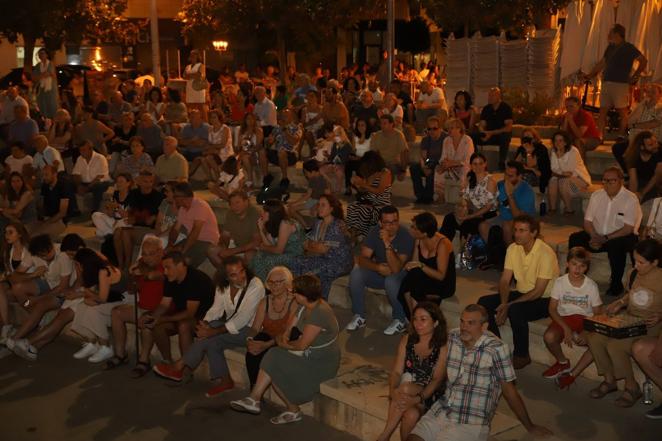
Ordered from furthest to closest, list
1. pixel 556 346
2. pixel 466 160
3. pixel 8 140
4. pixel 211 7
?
1. pixel 211 7
2. pixel 8 140
3. pixel 466 160
4. pixel 556 346

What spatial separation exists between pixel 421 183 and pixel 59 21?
16.8m

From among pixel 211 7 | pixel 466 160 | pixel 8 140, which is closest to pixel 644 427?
pixel 466 160

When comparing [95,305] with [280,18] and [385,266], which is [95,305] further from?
[280,18]

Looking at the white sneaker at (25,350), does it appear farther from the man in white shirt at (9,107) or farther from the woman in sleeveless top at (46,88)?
the woman in sleeveless top at (46,88)

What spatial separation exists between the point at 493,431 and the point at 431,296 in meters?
1.85

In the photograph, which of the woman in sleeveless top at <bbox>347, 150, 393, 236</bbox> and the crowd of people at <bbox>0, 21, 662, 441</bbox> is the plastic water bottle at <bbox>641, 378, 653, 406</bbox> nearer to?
the crowd of people at <bbox>0, 21, 662, 441</bbox>

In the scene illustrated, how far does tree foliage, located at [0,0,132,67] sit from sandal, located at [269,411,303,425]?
18797 mm

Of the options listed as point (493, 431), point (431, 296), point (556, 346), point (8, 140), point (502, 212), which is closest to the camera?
point (493, 431)

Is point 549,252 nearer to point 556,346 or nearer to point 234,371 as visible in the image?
point 556,346

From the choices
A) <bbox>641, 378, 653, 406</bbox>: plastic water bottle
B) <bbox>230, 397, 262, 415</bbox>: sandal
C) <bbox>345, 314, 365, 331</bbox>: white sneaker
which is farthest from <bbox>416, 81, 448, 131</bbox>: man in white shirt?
<bbox>641, 378, 653, 406</bbox>: plastic water bottle

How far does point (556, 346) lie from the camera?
7270 mm

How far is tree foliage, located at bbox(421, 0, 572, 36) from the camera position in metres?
18.8

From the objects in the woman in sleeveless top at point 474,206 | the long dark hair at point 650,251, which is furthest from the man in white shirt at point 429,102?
the long dark hair at point 650,251

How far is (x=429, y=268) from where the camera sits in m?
8.00
